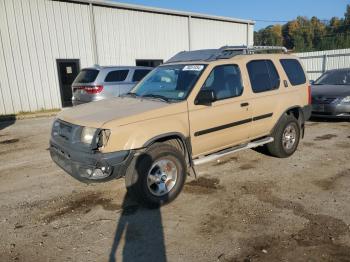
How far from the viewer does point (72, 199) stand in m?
4.46

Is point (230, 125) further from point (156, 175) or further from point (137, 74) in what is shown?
point (137, 74)

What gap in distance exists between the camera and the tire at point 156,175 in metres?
3.90

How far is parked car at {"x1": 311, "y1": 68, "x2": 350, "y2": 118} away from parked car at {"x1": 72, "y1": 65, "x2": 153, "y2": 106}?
604cm

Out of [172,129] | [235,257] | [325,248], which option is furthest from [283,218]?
[172,129]

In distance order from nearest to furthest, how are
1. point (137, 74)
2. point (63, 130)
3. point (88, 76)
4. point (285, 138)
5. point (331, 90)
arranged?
point (63, 130) < point (285, 138) < point (331, 90) < point (88, 76) < point (137, 74)

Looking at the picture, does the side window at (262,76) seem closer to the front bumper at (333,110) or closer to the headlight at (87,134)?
the headlight at (87,134)

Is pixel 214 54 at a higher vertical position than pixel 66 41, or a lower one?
lower

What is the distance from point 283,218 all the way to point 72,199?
9.31 feet

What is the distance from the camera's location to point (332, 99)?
874 centimetres

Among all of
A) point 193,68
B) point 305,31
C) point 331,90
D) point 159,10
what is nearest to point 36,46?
point 159,10

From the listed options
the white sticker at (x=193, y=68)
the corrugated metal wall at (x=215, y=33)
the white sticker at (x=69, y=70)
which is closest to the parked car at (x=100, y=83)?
the white sticker at (x=69, y=70)

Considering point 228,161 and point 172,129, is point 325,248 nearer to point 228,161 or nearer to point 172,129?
point 172,129

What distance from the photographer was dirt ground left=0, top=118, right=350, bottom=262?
125 inches

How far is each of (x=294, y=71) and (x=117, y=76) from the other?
627cm
